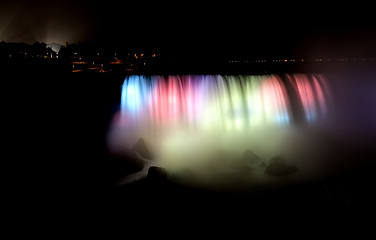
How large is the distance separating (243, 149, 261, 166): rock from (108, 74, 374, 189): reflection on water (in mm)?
38

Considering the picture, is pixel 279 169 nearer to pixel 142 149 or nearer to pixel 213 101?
pixel 213 101

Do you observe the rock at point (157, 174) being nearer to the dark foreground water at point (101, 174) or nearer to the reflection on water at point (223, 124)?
the dark foreground water at point (101, 174)

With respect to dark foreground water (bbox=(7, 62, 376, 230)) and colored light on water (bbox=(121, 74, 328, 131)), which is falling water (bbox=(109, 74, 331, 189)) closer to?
colored light on water (bbox=(121, 74, 328, 131))

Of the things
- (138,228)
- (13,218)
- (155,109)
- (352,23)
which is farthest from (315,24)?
(13,218)

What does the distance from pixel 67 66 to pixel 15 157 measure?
430 centimetres

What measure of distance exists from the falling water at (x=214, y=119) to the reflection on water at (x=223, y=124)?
1.5 inches

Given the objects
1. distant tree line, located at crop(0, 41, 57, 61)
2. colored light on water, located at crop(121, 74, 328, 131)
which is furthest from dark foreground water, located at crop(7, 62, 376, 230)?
→ distant tree line, located at crop(0, 41, 57, 61)

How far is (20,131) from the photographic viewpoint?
8.48 m

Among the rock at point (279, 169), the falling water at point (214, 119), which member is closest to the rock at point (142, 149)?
the falling water at point (214, 119)

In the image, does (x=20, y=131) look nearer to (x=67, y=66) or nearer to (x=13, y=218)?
(x=67, y=66)

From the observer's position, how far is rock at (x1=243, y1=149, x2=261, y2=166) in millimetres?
8919

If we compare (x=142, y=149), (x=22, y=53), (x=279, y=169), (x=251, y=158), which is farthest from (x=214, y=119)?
(x=22, y=53)

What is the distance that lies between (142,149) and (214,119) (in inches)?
152

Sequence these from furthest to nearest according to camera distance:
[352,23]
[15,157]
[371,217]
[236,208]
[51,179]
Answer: [352,23] → [15,157] → [51,179] → [236,208] → [371,217]
